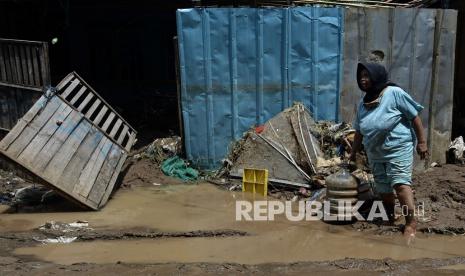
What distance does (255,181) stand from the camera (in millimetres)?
7020

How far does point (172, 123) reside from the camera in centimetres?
1022

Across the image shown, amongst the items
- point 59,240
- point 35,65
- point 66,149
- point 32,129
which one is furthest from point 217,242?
point 35,65

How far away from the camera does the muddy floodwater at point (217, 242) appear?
Result: 4.99m

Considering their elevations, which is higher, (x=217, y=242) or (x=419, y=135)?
(x=419, y=135)

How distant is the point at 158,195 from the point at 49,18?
21.6ft

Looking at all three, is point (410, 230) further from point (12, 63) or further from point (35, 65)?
point (12, 63)

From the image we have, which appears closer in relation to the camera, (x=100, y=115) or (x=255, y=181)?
(x=255, y=181)

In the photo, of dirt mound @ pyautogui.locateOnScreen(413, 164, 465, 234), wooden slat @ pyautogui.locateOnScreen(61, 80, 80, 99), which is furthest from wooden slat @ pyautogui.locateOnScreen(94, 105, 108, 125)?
dirt mound @ pyautogui.locateOnScreen(413, 164, 465, 234)

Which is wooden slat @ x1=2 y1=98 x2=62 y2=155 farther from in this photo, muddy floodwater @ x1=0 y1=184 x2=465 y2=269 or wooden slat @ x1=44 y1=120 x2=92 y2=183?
muddy floodwater @ x1=0 y1=184 x2=465 y2=269

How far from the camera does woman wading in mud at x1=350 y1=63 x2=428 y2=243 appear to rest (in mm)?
5281

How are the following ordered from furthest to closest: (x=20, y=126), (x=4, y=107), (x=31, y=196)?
(x=4, y=107) < (x=31, y=196) < (x=20, y=126)

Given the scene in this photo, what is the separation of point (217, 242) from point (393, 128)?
2163 mm

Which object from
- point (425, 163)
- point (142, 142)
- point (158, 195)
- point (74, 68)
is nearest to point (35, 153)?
point (158, 195)

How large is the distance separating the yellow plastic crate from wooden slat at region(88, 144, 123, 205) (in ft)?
5.95
